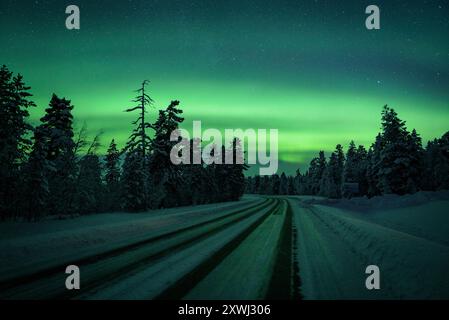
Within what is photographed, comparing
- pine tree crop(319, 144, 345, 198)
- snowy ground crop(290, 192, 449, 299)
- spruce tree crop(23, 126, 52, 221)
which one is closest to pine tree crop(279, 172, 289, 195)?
pine tree crop(319, 144, 345, 198)

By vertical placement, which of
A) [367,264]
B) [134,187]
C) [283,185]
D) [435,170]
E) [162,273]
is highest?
[435,170]

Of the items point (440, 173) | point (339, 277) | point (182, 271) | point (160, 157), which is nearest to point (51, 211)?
point (160, 157)

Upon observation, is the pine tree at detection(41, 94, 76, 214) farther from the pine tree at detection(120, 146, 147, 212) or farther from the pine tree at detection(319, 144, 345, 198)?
the pine tree at detection(319, 144, 345, 198)

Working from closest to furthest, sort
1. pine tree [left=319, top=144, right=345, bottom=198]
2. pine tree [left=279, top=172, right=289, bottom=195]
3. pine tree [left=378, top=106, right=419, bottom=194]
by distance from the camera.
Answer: pine tree [left=378, top=106, right=419, bottom=194], pine tree [left=319, top=144, right=345, bottom=198], pine tree [left=279, top=172, right=289, bottom=195]

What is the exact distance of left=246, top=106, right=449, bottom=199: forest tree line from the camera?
45.7 m

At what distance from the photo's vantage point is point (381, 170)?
47.0 meters

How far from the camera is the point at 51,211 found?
109ft

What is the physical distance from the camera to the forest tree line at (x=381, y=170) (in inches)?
1800

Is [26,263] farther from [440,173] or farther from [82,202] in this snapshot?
[440,173]

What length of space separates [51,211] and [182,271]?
31429mm

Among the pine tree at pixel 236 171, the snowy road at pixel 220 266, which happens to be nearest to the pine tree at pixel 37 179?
the snowy road at pixel 220 266

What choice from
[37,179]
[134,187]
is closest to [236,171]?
[134,187]

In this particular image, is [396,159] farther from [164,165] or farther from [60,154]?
[60,154]

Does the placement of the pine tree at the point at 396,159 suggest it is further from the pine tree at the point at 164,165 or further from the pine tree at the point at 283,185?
the pine tree at the point at 283,185
